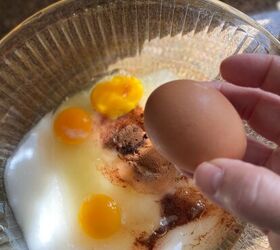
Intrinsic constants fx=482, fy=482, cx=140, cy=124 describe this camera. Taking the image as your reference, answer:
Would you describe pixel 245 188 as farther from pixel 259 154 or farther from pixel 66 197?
pixel 66 197

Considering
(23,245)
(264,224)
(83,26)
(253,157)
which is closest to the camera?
(264,224)

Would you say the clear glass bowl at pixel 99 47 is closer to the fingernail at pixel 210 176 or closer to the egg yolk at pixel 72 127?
the egg yolk at pixel 72 127

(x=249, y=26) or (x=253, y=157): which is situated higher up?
(x=249, y=26)

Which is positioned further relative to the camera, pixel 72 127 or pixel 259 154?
pixel 72 127

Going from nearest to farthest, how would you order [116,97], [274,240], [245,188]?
[245,188], [274,240], [116,97]

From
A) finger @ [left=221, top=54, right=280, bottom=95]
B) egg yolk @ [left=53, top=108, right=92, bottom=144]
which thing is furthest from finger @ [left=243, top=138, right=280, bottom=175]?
egg yolk @ [left=53, top=108, right=92, bottom=144]

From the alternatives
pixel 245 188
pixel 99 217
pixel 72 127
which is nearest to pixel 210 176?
pixel 245 188

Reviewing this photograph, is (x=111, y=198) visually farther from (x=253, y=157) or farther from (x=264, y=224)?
(x=264, y=224)

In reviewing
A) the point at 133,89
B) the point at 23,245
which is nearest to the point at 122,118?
the point at 133,89
